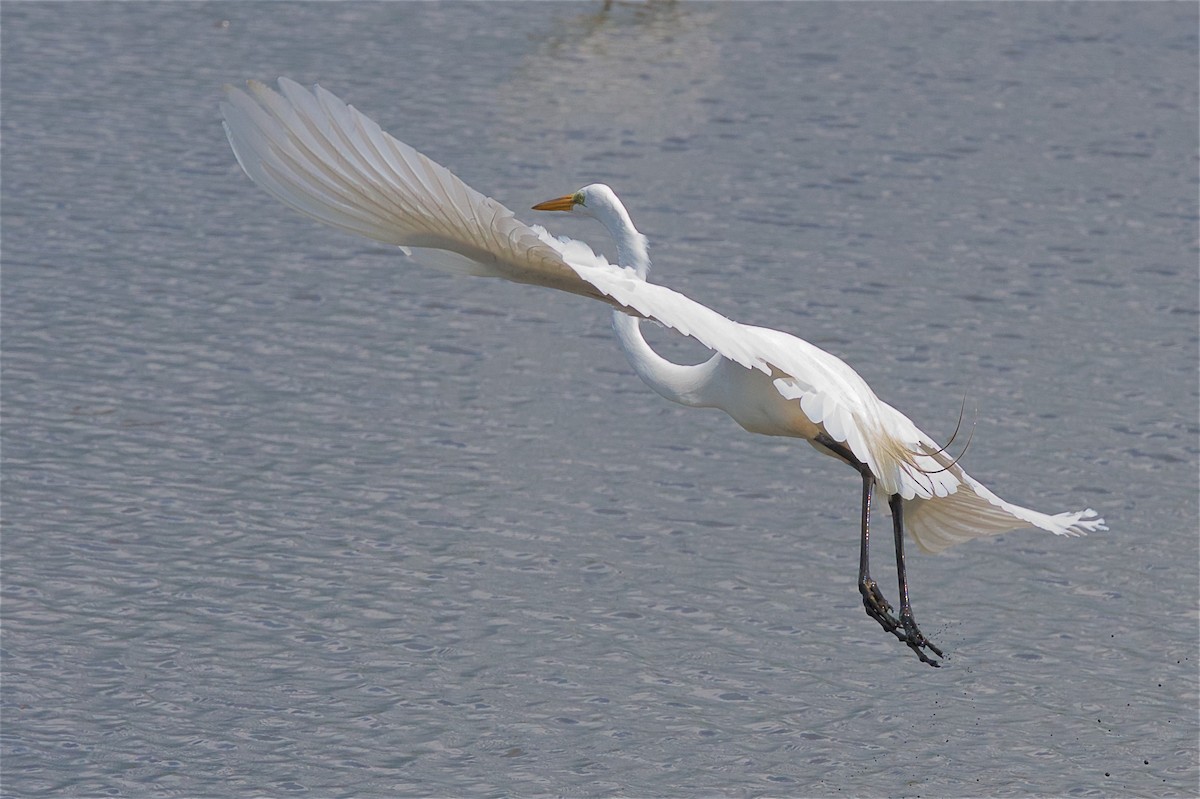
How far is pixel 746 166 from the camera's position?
16078 millimetres

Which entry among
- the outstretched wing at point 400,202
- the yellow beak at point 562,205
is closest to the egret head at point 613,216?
the yellow beak at point 562,205

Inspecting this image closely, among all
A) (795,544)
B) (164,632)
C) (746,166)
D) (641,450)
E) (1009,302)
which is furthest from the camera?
(746,166)

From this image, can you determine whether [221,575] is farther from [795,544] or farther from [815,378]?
[815,378]

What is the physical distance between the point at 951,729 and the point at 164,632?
3771mm

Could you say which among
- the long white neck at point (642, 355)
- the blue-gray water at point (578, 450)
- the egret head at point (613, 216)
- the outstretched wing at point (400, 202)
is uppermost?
the outstretched wing at point (400, 202)

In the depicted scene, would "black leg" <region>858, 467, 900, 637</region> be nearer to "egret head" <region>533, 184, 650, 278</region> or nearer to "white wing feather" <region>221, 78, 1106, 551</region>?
"white wing feather" <region>221, 78, 1106, 551</region>

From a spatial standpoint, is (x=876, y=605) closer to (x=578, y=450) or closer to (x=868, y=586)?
(x=868, y=586)

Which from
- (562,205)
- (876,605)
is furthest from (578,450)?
(876,605)

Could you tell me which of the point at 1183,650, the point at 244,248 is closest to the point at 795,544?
the point at 1183,650

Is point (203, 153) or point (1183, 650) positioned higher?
point (203, 153)

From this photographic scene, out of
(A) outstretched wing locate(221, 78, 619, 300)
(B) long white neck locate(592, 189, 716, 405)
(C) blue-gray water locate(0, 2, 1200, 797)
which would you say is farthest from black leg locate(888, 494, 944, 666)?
(A) outstretched wing locate(221, 78, 619, 300)

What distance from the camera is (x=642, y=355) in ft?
24.2

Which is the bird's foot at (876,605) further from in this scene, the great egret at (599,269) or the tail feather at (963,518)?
the tail feather at (963,518)

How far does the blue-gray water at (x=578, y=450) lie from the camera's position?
8586 mm
